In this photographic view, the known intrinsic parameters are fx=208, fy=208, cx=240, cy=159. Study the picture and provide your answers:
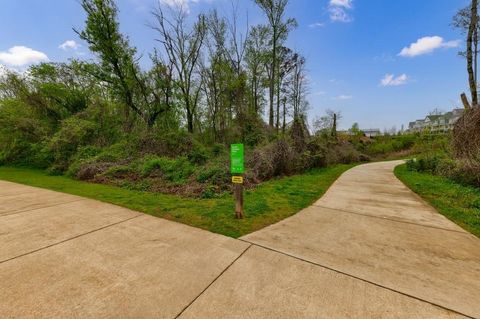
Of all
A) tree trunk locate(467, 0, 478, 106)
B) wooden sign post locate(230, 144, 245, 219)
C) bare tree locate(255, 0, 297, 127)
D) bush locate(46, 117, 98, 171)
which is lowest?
wooden sign post locate(230, 144, 245, 219)

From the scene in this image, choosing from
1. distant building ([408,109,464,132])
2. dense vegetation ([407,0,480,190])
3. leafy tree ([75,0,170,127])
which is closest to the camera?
dense vegetation ([407,0,480,190])

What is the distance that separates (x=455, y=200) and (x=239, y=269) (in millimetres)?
5572

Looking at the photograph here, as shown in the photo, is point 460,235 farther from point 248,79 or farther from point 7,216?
point 248,79

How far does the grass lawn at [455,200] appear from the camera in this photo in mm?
3613

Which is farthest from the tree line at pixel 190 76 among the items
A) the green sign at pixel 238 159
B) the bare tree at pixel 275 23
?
the green sign at pixel 238 159

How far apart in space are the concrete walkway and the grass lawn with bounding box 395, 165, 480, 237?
0.40m

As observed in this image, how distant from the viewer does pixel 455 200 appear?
4781mm

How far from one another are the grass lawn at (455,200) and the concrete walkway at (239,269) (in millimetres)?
396

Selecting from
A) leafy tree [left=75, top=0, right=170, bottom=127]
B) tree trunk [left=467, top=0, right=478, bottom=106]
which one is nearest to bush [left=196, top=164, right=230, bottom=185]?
leafy tree [left=75, top=0, right=170, bottom=127]

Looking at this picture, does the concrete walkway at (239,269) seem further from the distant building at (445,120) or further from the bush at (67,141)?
the bush at (67,141)

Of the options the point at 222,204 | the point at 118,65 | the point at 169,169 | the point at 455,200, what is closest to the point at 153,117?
the point at 118,65

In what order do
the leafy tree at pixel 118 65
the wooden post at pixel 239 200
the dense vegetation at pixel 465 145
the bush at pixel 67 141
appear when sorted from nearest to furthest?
1. the wooden post at pixel 239 200
2. the dense vegetation at pixel 465 145
3. the bush at pixel 67 141
4. the leafy tree at pixel 118 65

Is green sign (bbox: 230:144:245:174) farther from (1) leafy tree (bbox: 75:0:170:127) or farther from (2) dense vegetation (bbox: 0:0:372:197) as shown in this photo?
(1) leafy tree (bbox: 75:0:170:127)

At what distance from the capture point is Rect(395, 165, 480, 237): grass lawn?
11.9 ft
